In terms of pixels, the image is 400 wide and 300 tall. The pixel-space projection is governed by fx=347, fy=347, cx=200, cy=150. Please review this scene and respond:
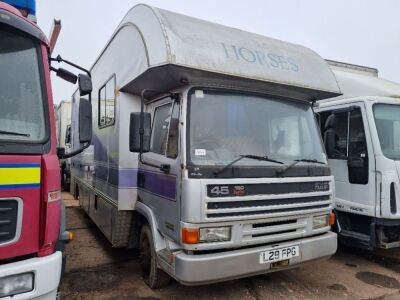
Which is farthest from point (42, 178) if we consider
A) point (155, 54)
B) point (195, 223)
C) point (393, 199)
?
point (393, 199)

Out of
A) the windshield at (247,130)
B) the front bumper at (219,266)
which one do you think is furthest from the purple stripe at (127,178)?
the front bumper at (219,266)

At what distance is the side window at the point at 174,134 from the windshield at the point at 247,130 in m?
0.19

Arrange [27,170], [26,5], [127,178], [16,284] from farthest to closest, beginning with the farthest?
[127,178] → [26,5] → [27,170] → [16,284]

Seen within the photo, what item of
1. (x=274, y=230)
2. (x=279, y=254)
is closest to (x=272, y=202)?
(x=274, y=230)

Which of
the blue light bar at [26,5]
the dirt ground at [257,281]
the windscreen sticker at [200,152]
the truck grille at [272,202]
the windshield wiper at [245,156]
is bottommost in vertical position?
the dirt ground at [257,281]

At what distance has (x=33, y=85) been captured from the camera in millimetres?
2758

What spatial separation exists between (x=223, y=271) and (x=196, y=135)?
1368 mm

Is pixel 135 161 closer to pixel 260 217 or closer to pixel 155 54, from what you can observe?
pixel 155 54

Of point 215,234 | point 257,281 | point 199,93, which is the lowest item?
point 257,281

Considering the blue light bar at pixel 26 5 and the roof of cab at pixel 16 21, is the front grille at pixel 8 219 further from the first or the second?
the blue light bar at pixel 26 5

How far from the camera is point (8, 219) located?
2.44 meters

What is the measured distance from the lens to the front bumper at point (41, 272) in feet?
7.64

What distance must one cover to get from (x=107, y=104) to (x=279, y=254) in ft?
11.3

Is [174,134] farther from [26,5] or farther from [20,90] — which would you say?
[26,5]
